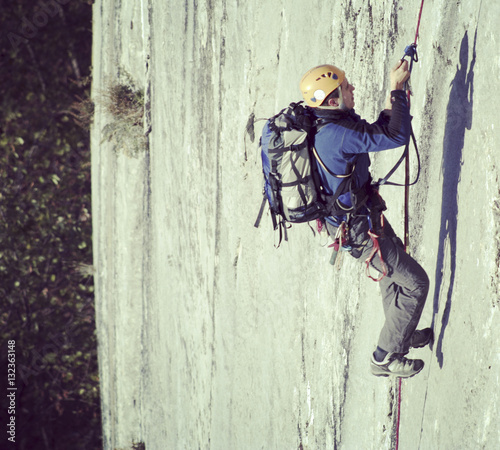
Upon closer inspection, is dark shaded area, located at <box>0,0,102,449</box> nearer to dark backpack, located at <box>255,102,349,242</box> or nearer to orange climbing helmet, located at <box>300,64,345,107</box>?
dark backpack, located at <box>255,102,349,242</box>

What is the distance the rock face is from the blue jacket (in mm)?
809

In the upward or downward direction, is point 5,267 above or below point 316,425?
above

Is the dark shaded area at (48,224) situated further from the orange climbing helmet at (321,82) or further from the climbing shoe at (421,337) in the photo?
the orange climbing helmet at (321,82)

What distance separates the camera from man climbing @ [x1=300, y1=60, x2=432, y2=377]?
130 inches

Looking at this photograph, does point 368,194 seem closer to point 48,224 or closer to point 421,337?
point 421,337

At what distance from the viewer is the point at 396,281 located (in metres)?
3.91

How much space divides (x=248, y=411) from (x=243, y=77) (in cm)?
403

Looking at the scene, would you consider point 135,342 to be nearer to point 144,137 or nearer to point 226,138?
point 144,137

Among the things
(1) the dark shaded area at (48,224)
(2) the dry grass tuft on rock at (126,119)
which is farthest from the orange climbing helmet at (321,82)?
(1) the dark shaded area at (48,224)

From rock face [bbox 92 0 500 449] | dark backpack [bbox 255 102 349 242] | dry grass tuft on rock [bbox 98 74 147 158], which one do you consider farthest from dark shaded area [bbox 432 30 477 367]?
dry grass tuft on rock [bbox 98 74 147 158]

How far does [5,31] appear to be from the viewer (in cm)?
1182

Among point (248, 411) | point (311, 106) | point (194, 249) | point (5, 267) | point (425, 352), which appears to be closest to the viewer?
point (311, 106)

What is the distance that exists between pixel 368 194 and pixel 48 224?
9.64m

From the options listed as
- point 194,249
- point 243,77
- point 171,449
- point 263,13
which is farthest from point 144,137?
point 171,449
